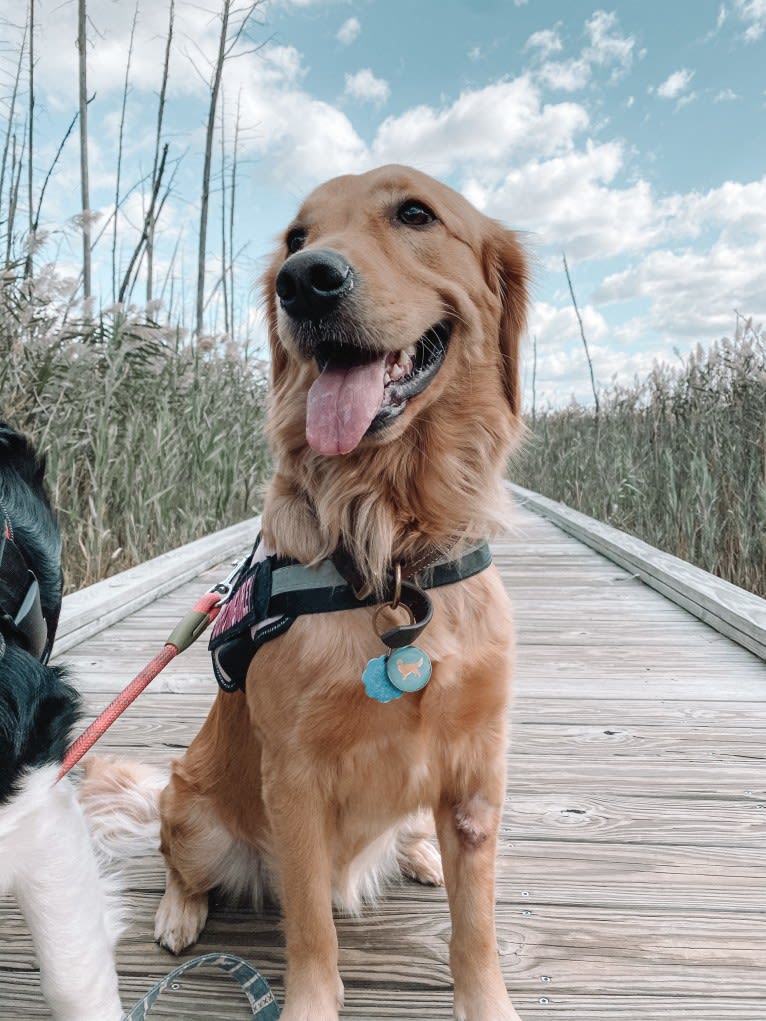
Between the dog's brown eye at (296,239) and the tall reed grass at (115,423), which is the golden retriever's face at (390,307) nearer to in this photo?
the dog's brown eye at (296,239)

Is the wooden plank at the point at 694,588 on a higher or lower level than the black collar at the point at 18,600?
lower

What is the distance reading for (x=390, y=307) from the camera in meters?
1.32

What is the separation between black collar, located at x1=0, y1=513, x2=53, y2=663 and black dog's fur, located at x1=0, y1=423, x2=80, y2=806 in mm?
15

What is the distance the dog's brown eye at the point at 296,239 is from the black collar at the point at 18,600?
0.86 m

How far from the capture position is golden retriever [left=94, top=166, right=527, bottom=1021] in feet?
4.00

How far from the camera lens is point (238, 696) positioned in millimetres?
1461

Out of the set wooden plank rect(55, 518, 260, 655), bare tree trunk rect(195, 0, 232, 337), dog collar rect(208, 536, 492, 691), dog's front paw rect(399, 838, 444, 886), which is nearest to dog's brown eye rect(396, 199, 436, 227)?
dog collar rect(208, 536, 492, 691)

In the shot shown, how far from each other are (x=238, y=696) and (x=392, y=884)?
1.80 ft

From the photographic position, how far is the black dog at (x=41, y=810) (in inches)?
38.5

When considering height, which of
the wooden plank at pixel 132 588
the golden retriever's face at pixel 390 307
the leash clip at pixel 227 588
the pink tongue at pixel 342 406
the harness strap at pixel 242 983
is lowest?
the harness strap at pixel 242 983

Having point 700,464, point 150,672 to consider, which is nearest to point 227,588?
point 150,672

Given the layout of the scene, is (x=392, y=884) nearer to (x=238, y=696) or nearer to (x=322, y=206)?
(x=238, y=696)

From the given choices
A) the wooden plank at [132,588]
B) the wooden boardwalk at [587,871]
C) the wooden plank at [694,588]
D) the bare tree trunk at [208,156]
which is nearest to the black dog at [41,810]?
the wooden boardwalk at [587,871]

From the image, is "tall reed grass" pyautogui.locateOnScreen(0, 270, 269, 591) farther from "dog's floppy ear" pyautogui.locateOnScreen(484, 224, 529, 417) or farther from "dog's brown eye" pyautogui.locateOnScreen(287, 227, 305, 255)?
"dog's floppy ear" pyautogui.locateOnScreen(484, 224, 529, 417)
